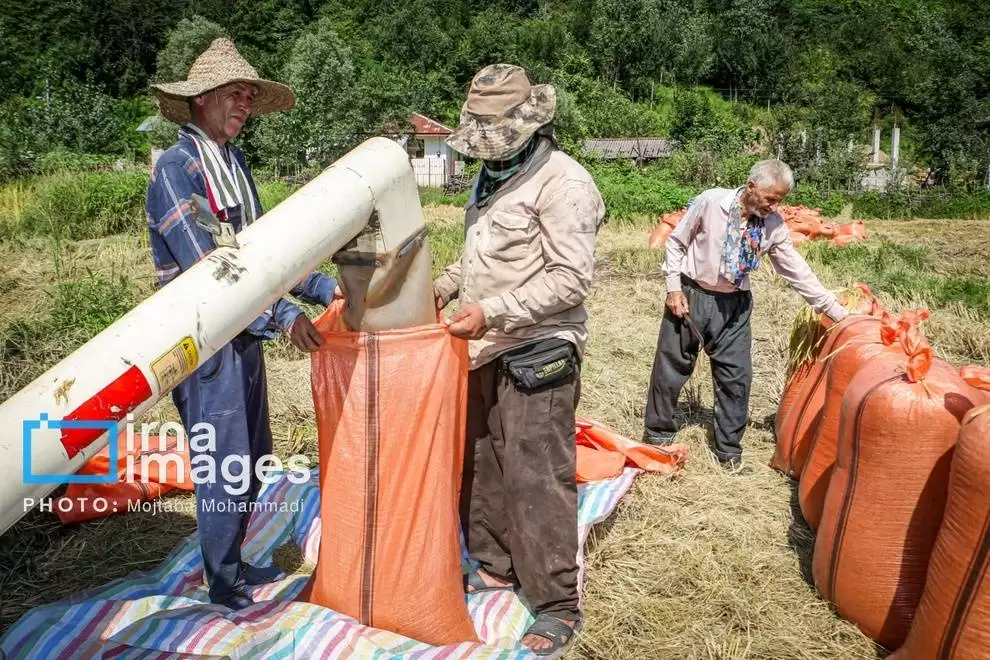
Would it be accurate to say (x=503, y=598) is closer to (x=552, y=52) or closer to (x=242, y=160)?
(x=242, y=160)

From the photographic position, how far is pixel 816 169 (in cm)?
2272

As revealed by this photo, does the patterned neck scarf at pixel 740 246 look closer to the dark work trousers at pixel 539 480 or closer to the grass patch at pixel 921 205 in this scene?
the dark work trousers at pixel 539 480

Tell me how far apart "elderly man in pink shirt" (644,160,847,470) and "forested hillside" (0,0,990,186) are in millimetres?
13738

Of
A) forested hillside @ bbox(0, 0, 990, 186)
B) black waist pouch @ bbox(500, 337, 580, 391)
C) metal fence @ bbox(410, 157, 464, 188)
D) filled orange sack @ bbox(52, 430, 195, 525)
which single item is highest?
forested hillside @ bbox(0, 0, 990, 186)

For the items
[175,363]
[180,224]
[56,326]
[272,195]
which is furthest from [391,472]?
[272,195]

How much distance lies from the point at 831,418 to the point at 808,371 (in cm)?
74

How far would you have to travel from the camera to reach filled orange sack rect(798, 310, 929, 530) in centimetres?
306

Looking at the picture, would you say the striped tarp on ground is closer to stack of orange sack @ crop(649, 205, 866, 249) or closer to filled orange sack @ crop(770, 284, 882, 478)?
filled orange sack @ crop(770, 284, 882, 478)

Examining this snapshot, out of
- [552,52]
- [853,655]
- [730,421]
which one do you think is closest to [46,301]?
[730,421]

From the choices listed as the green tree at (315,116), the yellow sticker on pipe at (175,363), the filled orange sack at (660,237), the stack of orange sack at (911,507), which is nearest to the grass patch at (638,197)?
the filled orange sack at (660,237)

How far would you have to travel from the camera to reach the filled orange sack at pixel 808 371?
3500 millimetres

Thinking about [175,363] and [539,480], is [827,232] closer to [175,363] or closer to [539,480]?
[539,480]

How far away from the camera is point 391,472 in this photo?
216 centimetres

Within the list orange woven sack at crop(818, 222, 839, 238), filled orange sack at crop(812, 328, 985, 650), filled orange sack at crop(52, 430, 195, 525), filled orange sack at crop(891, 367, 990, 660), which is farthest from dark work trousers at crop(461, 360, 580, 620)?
orange woven sack at crop(818, 222, 839, 238)
